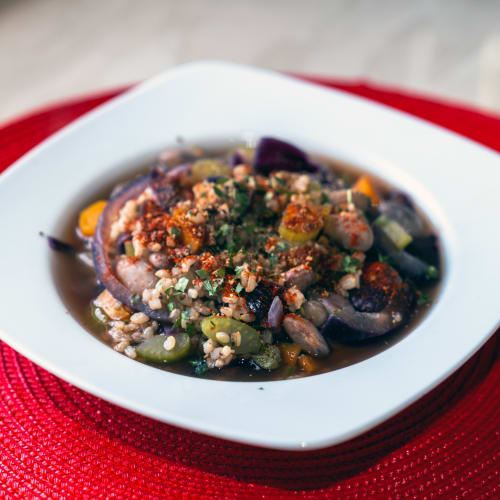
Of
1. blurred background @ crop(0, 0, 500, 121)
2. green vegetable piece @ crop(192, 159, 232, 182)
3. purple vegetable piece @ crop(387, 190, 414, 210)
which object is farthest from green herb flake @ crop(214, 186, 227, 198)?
blurred background @ crop(0, 0, 500, 121)

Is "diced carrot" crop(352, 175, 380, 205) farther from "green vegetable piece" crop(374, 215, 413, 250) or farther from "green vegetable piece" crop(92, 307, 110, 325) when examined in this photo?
"green vegetable piece" crop(92, 307, 110, 325)

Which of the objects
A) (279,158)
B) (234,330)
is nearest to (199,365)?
(234,330)

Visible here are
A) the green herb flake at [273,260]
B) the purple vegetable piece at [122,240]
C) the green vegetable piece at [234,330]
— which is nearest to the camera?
the green vegetable piece at [234,330]

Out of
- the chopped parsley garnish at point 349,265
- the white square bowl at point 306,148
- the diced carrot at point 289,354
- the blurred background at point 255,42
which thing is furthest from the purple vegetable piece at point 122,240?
the blurred background at point 255,42

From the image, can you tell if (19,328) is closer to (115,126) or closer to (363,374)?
(363,374)

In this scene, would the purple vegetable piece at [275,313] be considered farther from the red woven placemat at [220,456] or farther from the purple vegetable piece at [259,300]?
the red woven placemat at [220,456]

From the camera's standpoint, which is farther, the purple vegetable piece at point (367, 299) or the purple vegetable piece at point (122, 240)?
the purple vegetable piece at point (122, 240)

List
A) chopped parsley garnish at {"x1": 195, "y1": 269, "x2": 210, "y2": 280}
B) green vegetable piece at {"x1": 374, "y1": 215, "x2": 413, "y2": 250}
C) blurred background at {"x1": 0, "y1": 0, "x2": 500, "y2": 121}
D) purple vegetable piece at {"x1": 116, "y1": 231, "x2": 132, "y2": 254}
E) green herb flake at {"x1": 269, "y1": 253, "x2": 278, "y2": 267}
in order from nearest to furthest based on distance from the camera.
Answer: chopped parsley garnish at {"x1": 195, "y1": 269, "x2": 210, "y2": 280}, green herb flake at {"x1": 269, "y1": 253, "x2": 278, "y2": 267}, purple vegetable piece at {"x1": 116, "y1": 231, "x2": 132, "y2": 254}, green vegetable piece at {"x1": 374, "y1": 215, "x2": 413, "y2": 250}, blurred background at {"x1": 0, "y1": 0, "x2": 500, "y2": 121}
